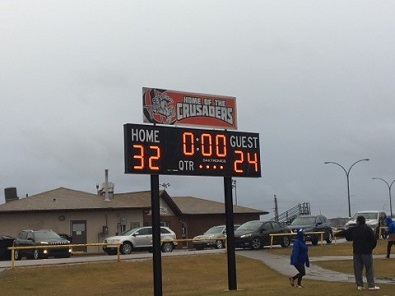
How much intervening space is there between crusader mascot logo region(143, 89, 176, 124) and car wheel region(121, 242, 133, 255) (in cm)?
1749

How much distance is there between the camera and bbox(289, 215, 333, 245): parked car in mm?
38312

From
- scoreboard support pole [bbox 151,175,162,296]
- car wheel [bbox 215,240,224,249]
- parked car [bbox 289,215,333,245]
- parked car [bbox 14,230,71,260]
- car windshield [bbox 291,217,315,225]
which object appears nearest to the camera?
scoreboard support pole [bbox 151,175,162,296]

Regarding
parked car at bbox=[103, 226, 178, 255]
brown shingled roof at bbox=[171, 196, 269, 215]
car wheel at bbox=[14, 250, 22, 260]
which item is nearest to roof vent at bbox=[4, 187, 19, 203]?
brown shingled roof at bbox=[171, 196, 269, 215]

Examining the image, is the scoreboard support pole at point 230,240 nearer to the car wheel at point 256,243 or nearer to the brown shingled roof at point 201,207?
the car wheel at point 256,243

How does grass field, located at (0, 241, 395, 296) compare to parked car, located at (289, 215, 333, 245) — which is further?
parked car, located at (289, 215, 333, 245)

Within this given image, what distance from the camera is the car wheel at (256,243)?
116ft

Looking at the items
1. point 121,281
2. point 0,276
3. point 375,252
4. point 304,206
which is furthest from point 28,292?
point 304,206

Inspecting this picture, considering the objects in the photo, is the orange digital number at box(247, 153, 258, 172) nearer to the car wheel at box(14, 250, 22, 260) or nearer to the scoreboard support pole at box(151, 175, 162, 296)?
the scoreboard support pole at box(151, 175, 162, 296)

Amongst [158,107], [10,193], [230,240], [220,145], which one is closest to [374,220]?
[230,240]

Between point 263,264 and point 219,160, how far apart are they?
468 inches

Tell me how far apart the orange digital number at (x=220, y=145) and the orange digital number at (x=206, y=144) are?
23cm

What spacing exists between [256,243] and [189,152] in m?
18.5

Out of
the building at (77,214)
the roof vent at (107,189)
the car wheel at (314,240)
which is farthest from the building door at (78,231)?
the car wheel at (314,240)

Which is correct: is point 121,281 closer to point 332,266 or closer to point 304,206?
point 332,266
